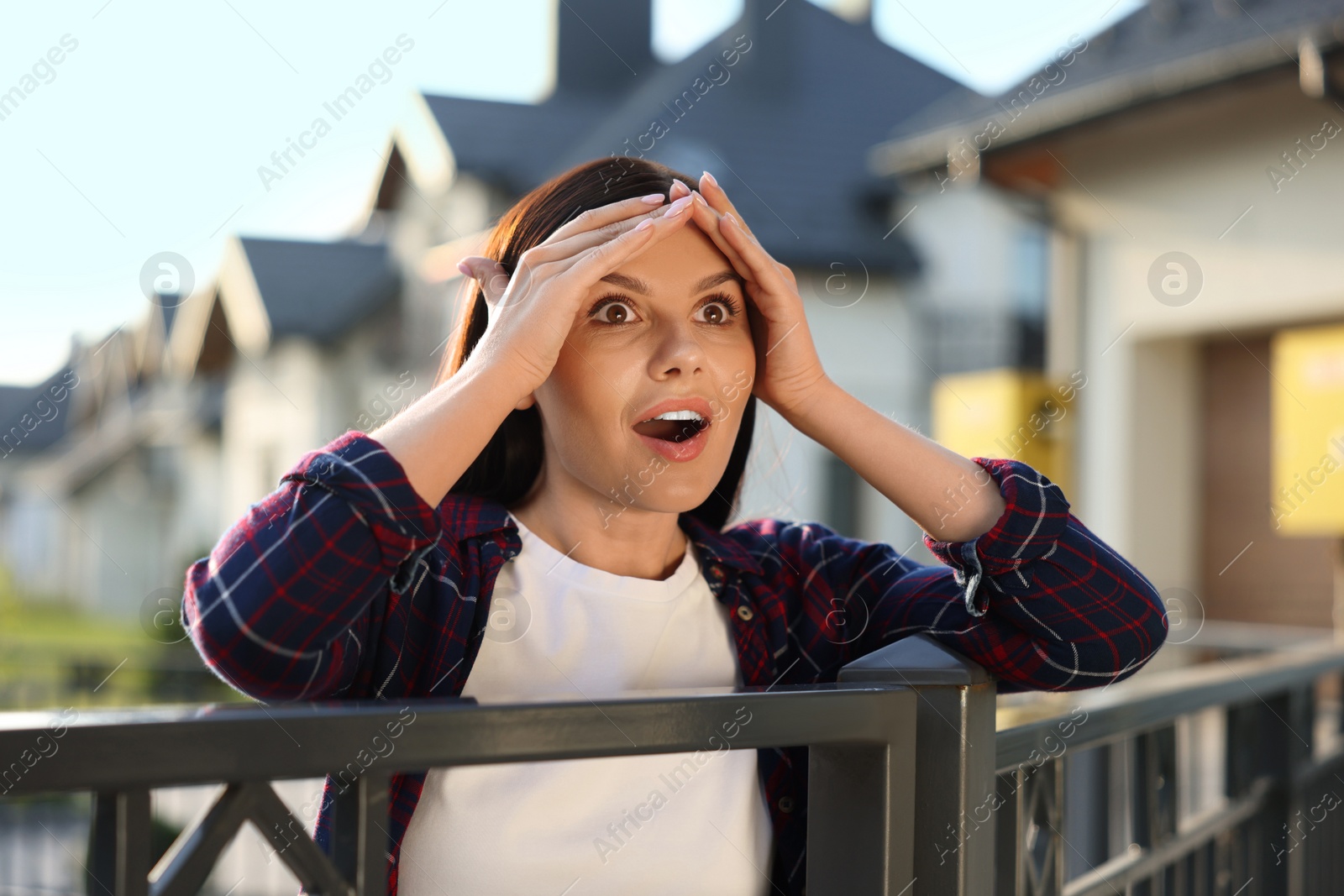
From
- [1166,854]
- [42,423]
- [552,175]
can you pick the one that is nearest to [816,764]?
[1166,854]

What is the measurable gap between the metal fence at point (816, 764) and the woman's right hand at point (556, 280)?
0.50m

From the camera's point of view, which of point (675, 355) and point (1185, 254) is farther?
point (1185, 254)

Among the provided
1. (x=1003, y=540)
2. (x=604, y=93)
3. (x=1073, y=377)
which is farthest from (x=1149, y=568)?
(x=604, y=93)

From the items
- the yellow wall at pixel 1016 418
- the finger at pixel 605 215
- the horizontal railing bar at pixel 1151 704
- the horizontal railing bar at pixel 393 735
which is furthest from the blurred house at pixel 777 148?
the horizontal railing bar at pixel 393 735

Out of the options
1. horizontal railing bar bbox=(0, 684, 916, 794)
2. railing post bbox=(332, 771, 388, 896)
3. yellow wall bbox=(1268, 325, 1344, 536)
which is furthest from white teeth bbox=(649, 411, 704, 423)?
yellow wall bbox=(1268, 325, 1344, 536)

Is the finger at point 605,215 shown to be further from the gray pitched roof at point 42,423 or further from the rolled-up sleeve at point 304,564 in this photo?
the gray pitched roof at point 42,423

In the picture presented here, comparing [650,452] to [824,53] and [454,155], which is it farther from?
[824,53]

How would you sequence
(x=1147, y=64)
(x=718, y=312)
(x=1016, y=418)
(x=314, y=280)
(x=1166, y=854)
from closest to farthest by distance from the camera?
(x=718, y=312)
(x=1166, y=854)
(x=1147, y=64)
(x=1016, y=418)
(x=314, y=280)

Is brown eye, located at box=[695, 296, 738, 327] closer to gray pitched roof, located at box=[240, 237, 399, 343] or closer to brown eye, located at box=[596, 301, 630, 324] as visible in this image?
brown eye, located at box=[596, 301, 630, 324]

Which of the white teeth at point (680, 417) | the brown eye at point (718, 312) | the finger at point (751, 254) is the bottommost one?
the white teeth at point (680, 417)

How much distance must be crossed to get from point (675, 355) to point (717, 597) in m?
0.40

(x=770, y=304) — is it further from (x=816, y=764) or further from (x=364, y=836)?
(x=364, y=836)

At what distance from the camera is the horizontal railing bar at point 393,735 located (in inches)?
31.4

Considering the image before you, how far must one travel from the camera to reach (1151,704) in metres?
1.84
